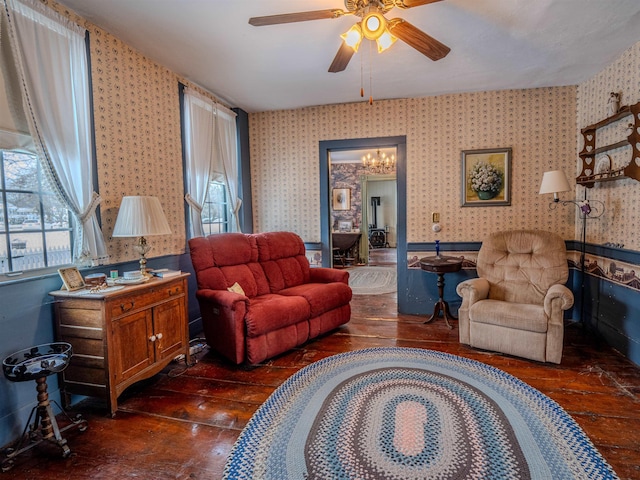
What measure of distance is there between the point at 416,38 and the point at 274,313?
2.31 m

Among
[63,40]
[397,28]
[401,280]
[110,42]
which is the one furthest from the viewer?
[401,280]

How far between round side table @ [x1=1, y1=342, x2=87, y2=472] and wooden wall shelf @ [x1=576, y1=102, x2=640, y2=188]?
432cm

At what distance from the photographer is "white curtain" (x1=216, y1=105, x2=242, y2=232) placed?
4.05m

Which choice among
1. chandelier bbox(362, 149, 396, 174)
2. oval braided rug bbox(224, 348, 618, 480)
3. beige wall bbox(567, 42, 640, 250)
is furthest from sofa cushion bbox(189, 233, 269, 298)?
chandelier bbox(362, 149, 396, 174)

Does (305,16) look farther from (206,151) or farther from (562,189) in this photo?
(562,189)

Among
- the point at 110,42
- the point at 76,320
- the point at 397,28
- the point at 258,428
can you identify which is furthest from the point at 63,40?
the point at 258,428

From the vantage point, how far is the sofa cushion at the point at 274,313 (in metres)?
2.79

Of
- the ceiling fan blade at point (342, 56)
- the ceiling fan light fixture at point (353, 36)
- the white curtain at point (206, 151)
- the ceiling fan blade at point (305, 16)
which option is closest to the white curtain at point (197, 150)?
the white curtain at point (206, 151)

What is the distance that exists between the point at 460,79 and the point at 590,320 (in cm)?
293

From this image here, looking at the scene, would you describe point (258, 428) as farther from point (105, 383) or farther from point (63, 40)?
point (63, 40)

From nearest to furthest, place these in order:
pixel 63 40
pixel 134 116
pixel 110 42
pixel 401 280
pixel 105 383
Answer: pixel 105 383 < pixel 63 40 < pixel 110 42 < pixel 134 116 < pixel 401 280

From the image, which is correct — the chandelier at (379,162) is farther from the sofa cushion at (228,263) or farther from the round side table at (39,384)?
the round side table at (39,384)

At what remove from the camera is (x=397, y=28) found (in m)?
1.97

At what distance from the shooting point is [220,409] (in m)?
2.25
